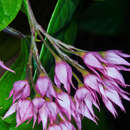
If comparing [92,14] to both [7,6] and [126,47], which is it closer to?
[126,47]

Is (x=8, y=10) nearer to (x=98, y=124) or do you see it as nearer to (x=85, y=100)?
(x=85, y=100)

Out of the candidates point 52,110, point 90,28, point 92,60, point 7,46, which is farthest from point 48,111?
point 90,28

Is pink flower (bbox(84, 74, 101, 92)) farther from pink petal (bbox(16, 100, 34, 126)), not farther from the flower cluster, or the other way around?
pink petal (bbox(16, 100, 34, 126))

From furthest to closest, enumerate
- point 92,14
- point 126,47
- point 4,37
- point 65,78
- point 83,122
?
point 92,14 → point 126,47 → point 4,37 → point 83,122 → point 65,78

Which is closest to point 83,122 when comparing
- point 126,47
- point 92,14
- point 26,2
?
point 26,2

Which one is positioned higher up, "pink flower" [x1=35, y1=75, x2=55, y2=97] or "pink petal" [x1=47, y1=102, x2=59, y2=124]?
"pink flower" [x1=35, y1=75, x2=55, y2=97]

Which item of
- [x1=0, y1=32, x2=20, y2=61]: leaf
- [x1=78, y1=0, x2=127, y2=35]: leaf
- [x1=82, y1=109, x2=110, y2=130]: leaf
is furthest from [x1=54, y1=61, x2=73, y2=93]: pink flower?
[x1=78, y1=0, x2=127, y2=35]: leaf

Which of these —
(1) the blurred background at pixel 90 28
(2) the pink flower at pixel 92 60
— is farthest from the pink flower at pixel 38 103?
(1) the blurred background at pixel 90 28
